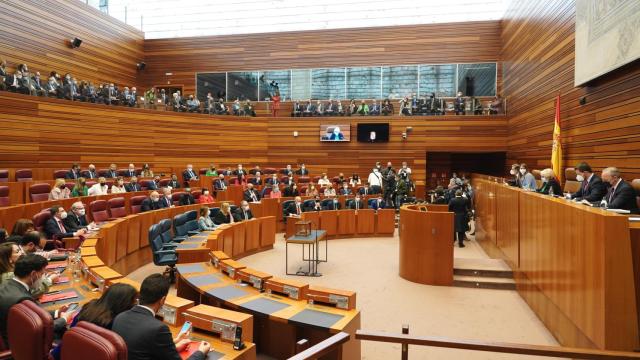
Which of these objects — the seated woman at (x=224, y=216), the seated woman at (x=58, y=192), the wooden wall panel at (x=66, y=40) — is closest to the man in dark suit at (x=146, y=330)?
the seated woman at (x=224, y=216)

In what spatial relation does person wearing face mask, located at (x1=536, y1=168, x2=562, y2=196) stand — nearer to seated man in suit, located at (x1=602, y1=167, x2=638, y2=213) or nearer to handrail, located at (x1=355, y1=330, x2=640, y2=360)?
seated man in suit, located at (x1=602, y1=167, x2=638, y2=213)

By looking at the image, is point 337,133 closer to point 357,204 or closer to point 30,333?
point 357,204

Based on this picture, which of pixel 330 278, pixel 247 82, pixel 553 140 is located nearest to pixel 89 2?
pixel 247 82

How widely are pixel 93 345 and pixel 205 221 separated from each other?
597 cm

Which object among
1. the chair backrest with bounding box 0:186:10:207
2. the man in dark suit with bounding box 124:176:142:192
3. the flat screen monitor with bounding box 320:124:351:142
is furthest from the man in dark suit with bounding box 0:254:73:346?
the flat screen monitor with bounding box 320:124:351:142

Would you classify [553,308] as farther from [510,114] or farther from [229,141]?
[229,141]

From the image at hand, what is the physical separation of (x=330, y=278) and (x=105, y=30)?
1470cm

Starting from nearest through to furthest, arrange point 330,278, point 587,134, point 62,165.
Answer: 1. point 330,278
2. point 587,134
3. point 62,165

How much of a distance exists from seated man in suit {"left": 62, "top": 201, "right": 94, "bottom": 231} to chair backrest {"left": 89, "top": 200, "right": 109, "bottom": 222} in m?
0.62

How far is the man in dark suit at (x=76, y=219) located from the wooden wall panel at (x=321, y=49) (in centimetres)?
1250

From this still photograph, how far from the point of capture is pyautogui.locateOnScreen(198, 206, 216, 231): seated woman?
7480 millimetres

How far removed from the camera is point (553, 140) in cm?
955

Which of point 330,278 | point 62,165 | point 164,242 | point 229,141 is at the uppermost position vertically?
point 229,141

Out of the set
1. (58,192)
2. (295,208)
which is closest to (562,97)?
(295,208)
